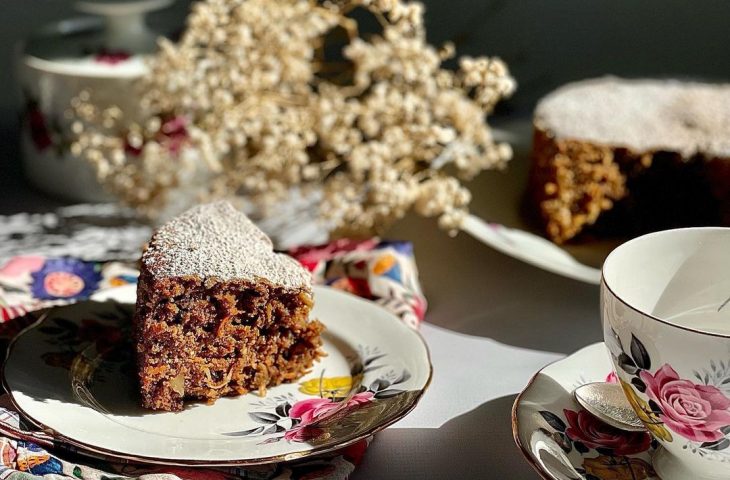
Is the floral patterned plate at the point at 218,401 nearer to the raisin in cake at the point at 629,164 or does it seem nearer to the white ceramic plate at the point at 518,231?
the white ceramic plate at the point at 518,231

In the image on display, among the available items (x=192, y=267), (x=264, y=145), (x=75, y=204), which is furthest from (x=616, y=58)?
(x=192, y=267)

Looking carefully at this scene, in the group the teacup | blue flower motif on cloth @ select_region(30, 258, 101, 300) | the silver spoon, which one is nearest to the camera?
the teacup

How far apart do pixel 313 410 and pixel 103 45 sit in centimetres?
76

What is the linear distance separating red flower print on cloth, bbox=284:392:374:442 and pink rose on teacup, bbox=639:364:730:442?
0.85 feet

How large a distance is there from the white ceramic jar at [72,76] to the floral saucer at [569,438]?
79 centimetres

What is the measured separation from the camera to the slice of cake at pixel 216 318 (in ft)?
2.89

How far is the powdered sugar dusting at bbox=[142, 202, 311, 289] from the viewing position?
890 millimetres

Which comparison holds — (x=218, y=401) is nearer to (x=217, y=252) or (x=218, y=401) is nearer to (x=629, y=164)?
(x=217, y=252)

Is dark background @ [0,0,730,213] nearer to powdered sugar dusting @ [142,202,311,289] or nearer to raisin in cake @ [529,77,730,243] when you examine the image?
raisin in cake @ [529,77,730,243]

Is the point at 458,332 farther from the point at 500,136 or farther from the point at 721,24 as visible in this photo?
the point at 721,24

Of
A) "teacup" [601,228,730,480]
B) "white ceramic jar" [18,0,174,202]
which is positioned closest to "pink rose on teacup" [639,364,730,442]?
"teacup" [601,228,730,480]

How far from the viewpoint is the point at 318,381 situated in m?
0.95

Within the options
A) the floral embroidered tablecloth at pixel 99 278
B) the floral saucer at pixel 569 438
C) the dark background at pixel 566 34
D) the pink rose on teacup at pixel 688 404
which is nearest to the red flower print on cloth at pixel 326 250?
the floral embroidered tablecloth at pixel 99 278

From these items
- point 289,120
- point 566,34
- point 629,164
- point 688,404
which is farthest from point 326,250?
point 566,34
